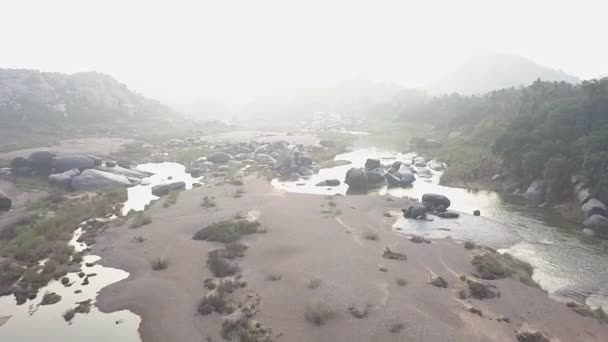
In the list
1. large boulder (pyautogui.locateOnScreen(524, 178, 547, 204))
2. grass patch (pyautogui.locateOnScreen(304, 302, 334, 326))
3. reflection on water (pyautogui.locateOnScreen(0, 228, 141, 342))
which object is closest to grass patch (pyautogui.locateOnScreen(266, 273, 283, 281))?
grass patch (pyautogui.locateOnScreen(304, 302, 334, 326))

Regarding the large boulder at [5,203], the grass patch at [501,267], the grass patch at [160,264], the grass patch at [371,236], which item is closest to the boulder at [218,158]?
the large boulder at [5,203]

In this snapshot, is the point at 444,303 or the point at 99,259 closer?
the point at 444,303

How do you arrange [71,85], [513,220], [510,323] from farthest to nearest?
[71,85], [513,220], [510,323]

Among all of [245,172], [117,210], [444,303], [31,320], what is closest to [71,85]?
[245,172]

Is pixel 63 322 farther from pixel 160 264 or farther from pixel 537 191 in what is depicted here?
pixel 537 191

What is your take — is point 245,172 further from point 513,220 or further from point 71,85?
point 71,85

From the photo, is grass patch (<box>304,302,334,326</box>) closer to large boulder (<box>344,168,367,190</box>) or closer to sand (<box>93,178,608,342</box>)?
sand (<box>93,178,608,342</box>)

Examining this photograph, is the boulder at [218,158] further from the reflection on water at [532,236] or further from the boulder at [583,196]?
the boulder at [583,196]
